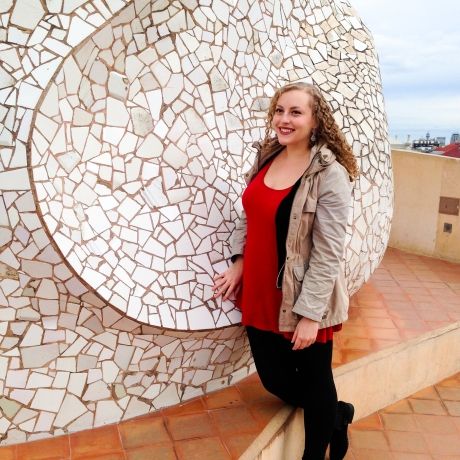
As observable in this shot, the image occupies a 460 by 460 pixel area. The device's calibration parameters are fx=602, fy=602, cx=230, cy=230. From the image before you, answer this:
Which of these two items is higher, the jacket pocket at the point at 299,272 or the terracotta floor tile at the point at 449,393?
the jacket pocket at the point at 299,272

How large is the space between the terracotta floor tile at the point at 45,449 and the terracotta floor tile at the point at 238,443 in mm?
564

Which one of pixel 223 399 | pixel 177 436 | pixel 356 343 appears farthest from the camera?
pixel 356 343

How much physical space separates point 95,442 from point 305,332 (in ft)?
2.87

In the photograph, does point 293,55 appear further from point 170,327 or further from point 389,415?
point 389,415

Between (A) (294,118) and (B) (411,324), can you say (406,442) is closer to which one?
(B) (411,324)

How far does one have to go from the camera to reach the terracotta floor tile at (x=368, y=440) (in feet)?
8.98

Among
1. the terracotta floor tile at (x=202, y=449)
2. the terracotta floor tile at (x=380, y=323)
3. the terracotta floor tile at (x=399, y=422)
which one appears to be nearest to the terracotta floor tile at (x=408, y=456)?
the terracotta floor tile at (x=399, y=422)

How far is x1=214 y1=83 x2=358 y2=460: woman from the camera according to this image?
6.05 ft

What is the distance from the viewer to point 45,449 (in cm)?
210

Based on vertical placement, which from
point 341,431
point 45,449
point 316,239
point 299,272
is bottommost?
point 341,431

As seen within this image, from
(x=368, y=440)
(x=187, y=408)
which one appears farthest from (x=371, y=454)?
(x=187, y=408)

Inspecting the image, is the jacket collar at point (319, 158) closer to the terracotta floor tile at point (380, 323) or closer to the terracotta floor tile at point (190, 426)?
the terracotta floor tile at point (190, 426)

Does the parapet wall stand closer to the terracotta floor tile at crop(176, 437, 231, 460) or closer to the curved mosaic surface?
the curved mosaic surface

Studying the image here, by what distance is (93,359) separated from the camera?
2.14 metres
